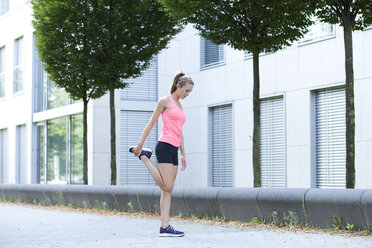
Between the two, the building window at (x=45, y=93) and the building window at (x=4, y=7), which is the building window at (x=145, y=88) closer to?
the building window at (x=45, y=93)

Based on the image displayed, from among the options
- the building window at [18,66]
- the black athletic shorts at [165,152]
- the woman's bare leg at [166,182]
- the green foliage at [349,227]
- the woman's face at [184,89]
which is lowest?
the green foliage at [349,227]

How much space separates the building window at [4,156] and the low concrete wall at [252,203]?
18.0 meters

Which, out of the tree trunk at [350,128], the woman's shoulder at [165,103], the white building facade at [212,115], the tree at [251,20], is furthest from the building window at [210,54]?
the woman's shoulder at [165,103]

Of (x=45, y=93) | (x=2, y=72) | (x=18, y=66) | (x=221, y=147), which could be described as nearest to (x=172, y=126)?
(x=221, y=147)

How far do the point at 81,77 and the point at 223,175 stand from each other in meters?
6.55

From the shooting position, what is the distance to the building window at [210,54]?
2203 centimetres

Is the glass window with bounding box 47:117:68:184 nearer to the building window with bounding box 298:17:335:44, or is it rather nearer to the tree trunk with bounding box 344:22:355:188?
the building window with bounding box 298:17:335:44

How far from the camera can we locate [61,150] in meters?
26.2

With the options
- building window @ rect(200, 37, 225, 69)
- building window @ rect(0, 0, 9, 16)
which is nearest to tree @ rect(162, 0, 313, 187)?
building window @ rect(200, 37, 225, 69)

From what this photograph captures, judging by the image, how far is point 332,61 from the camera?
1730 cm

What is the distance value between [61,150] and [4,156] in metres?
7.98

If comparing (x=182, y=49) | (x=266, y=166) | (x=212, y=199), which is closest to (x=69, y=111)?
(x=182, y=49)

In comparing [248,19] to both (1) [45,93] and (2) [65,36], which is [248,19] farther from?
(1) [45,93]

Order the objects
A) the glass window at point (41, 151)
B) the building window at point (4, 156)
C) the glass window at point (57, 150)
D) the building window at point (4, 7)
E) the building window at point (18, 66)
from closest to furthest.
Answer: the glass window at point (57, 150) → the glass window at point (41, 151) → the building window at point (18, 66) → the building window at point (4, 156) → the building window at point (4, 7)
